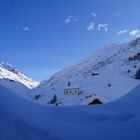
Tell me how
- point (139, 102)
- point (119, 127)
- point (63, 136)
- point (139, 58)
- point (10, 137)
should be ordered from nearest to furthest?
1. point (10, 137)
2. point (63, 136)
3. point (119, 127)
4. point (139, 102)
5. point (139, 58)

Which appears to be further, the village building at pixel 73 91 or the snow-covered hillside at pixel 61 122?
the village building at pixel 73 91

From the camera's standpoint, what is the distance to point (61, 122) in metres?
6.18

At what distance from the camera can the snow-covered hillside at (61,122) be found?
5.30 metres

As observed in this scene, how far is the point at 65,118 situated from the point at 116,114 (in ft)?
3.50

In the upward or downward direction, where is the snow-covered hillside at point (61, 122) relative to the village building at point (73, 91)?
downward

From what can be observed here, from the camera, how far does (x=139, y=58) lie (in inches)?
5359

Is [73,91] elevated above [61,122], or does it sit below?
above

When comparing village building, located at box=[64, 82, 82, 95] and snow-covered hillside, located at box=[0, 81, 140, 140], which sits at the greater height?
village building, located at box=[64, 82, 82, 95]

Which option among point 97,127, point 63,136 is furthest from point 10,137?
point 97,127

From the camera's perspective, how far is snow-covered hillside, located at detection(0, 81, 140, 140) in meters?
5.30

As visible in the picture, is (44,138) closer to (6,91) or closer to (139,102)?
(6,91)

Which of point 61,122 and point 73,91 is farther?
point 73,91

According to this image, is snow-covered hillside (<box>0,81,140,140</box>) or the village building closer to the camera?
snow-covered hillside (<box>0,81,140,140</box>)

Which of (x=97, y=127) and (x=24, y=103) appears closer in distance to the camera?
(x=97, y=127)
